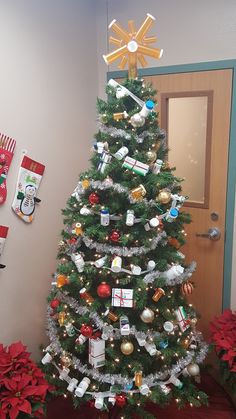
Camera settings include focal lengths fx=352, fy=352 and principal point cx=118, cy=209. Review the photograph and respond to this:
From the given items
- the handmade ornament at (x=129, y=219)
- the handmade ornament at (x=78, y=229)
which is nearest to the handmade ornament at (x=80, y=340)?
the handmade ornament at (x=78, y=229)

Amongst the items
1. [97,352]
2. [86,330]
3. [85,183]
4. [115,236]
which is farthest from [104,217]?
[97,352]

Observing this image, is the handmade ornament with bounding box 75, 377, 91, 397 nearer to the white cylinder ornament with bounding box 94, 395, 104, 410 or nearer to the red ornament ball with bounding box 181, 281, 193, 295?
the white cylinder ornament with bounding box 94, 395, 104, 410

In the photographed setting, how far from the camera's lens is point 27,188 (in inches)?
77.3

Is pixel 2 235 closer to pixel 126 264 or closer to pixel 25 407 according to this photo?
pixel 126 264

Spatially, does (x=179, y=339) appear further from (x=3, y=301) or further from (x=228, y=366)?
(x=3, y=301)

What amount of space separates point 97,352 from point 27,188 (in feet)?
3.08

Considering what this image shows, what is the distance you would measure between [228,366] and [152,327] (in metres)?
0.54

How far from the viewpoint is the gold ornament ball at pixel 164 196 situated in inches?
64.5

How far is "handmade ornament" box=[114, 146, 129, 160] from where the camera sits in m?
1.61

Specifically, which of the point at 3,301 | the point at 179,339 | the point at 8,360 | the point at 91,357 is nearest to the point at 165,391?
the point at 179,339

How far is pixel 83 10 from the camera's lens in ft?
7.71

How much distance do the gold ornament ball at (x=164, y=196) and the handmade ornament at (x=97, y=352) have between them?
725 millimetres

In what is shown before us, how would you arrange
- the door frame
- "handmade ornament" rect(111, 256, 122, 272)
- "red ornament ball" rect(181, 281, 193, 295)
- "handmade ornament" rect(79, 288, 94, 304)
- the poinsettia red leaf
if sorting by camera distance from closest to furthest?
the poinsettia red leaf, "handmade ornament" rect(111, 256, 122, 272), "handmade ornament" rect(79, 288, 94, 304), "red ornament ball" rect(181, 281, 193, 295), the door frame

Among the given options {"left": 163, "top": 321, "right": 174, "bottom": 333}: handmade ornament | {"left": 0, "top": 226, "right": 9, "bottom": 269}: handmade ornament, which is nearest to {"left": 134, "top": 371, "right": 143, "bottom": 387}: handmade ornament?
{"left": 163, "top": 321, "right": 174, "bottom": 333}: handmade ornament
